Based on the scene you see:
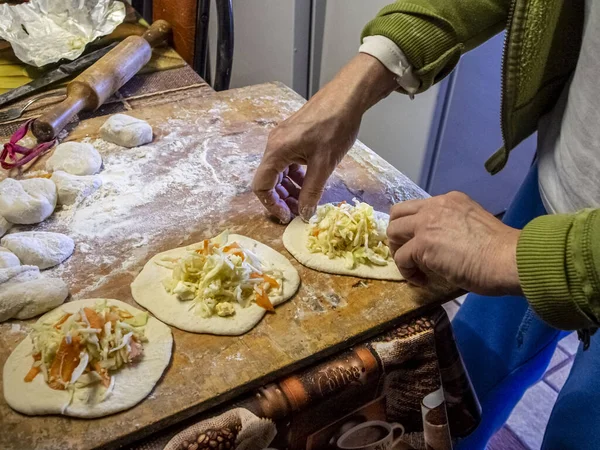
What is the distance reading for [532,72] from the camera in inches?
39.9

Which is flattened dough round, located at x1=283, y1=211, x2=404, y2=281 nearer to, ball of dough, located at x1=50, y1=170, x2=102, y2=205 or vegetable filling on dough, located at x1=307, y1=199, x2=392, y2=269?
vegetable filling on dough, located at x1=307, y1=199, x2=392, y2=269

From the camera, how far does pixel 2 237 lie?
1.17m

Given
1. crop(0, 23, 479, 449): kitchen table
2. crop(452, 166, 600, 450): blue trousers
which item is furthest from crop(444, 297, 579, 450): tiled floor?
crop(0, 23, 479, 449): kitchen table

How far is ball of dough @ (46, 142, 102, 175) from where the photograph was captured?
1343mm

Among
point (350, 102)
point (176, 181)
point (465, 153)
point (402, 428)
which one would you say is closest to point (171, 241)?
point (176, 181)

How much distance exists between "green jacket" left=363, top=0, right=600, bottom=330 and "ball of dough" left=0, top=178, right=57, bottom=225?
2.65ft

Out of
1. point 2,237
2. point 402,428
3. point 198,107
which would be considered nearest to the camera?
point 402,428

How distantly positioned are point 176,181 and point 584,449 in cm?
105

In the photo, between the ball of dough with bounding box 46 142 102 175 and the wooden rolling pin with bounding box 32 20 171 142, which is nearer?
the ball of dough with bounding box 46 142 102 175

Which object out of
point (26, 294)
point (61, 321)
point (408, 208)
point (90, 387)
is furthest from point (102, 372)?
point (408, 208)

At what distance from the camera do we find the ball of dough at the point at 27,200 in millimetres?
1176

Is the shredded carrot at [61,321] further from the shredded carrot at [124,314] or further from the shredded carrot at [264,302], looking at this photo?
the shredded carrot at [264,302]

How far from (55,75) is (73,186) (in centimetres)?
67

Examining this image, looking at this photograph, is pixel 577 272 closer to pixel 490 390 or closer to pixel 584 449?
pixel 584 449
